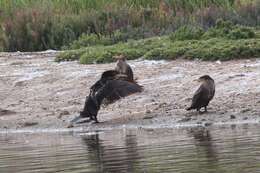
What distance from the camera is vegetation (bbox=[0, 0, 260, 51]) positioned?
2223 centimetres

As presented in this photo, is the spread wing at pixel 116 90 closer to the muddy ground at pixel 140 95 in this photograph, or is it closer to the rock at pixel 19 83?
the muddy ground at pixel 140 95

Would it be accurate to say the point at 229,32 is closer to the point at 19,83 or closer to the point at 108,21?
the point at 19,83

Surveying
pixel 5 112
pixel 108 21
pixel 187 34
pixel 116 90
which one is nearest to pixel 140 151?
pixel 116 90

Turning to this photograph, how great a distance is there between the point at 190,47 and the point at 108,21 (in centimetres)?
581

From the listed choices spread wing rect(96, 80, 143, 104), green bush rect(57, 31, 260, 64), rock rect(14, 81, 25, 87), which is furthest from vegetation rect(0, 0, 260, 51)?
spread wing rect(96, 80, 143, 104)

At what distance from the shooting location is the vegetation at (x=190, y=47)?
55.7 ft

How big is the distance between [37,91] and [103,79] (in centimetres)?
373

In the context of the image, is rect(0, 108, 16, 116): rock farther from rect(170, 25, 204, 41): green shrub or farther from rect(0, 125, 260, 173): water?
rect(170, 25, 204, 41): green shrub

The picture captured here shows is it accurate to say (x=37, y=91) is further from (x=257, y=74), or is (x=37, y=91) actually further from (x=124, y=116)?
(x=257, y=74)

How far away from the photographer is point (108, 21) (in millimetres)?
23328

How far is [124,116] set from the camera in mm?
14320

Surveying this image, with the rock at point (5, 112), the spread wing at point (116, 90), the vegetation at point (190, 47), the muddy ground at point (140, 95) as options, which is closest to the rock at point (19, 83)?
the muddy ground at point (140, 95)

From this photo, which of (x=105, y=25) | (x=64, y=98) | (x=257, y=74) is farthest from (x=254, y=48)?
(x=105, y=25)

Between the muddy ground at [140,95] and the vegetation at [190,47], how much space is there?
287mm
